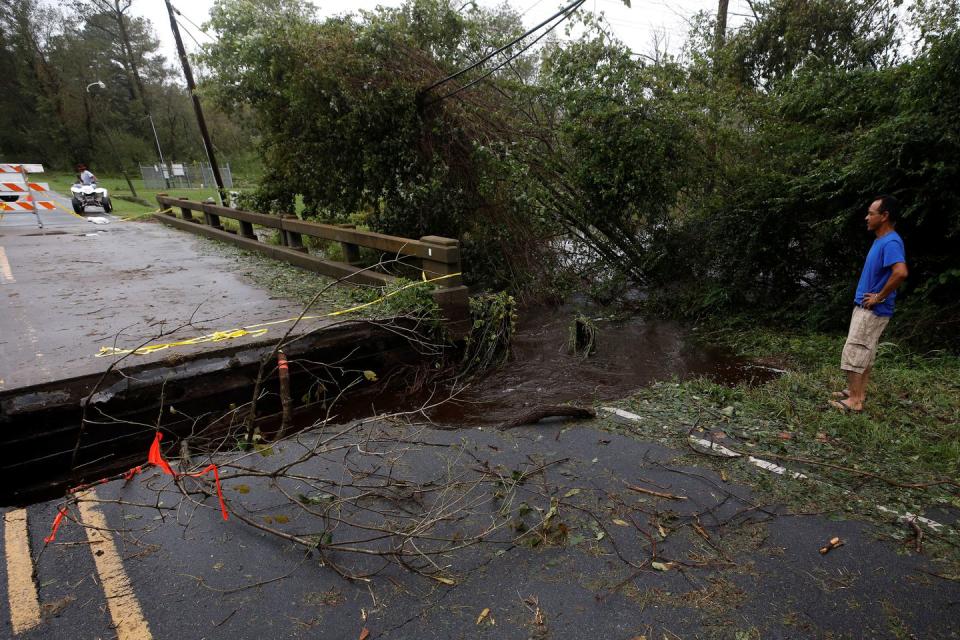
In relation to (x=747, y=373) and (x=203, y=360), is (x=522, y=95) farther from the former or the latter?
(x=203, y=360)

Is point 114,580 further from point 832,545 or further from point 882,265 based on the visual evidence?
point 882,265

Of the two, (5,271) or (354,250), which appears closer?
(354,250)

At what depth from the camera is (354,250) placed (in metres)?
8.48

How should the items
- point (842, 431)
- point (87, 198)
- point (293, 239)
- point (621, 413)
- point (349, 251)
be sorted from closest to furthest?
1. point (842, 431)
2. point (621, 413)
3. point (349, 251)
4. point (293, 239)
5. point (87, 198)

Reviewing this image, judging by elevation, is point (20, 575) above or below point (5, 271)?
below

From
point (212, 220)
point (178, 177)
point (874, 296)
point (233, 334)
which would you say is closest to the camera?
point (874, 296)

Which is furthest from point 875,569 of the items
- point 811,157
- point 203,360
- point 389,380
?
point 811,157

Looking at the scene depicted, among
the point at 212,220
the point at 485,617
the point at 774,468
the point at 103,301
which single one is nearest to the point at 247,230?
the point at 212,220

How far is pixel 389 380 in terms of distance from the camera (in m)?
6.14

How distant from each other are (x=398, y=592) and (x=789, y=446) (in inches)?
123

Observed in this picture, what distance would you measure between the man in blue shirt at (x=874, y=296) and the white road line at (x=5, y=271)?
35.8ft

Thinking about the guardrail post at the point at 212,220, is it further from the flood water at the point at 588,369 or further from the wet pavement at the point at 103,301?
the flood water at the point at 588,369

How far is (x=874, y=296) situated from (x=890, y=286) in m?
0.14

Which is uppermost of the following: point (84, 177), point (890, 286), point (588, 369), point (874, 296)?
point (84, 177)
